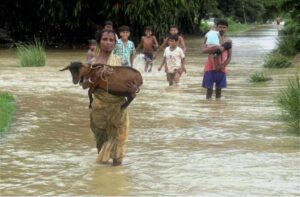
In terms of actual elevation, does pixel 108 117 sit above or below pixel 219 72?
above

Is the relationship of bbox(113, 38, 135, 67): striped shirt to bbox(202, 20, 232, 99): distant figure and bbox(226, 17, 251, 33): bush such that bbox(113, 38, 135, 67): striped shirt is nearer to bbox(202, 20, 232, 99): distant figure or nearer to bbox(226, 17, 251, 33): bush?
bbox(202, 20, 232, 99): distant figure

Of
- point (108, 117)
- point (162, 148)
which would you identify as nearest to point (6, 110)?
point (162, 148)

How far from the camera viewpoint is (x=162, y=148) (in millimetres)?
9211

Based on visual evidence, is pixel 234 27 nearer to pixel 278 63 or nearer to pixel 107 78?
pixel 278 63

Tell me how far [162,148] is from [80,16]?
25273mm

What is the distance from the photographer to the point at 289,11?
91.5 feet

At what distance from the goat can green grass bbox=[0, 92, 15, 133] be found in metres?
2.91

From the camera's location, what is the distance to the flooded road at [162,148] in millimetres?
7195

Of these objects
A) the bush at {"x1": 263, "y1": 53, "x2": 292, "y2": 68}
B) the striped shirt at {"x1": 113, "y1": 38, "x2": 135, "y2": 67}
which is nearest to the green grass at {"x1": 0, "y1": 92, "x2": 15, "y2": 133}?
the striped shirt at {"x1": 113, "y1": 38, "x2": 135, "y2": 67}

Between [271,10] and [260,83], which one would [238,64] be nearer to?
[271,10]

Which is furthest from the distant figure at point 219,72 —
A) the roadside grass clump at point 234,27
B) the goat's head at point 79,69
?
the roadside grass clump at point 234,27

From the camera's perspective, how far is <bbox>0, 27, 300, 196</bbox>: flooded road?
7.20 meters

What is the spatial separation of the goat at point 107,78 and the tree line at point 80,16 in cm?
2221

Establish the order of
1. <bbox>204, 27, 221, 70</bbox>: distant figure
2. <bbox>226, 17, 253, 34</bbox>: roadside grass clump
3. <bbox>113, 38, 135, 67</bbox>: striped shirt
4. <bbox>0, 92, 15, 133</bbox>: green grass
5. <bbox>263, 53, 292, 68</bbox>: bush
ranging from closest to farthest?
<bbox>0, 92, 15, 133</bbox>: green grass < <bbox>204, 27, 221, 70</bbox>: distant figure < <bbox>113, 38, 135, 67</bbox>: striped shirt < <bbox>263, 53, 292, 68</bbox>: bush < <bbox>226, 17, 253, 34</bbox>: roadside grass clump
